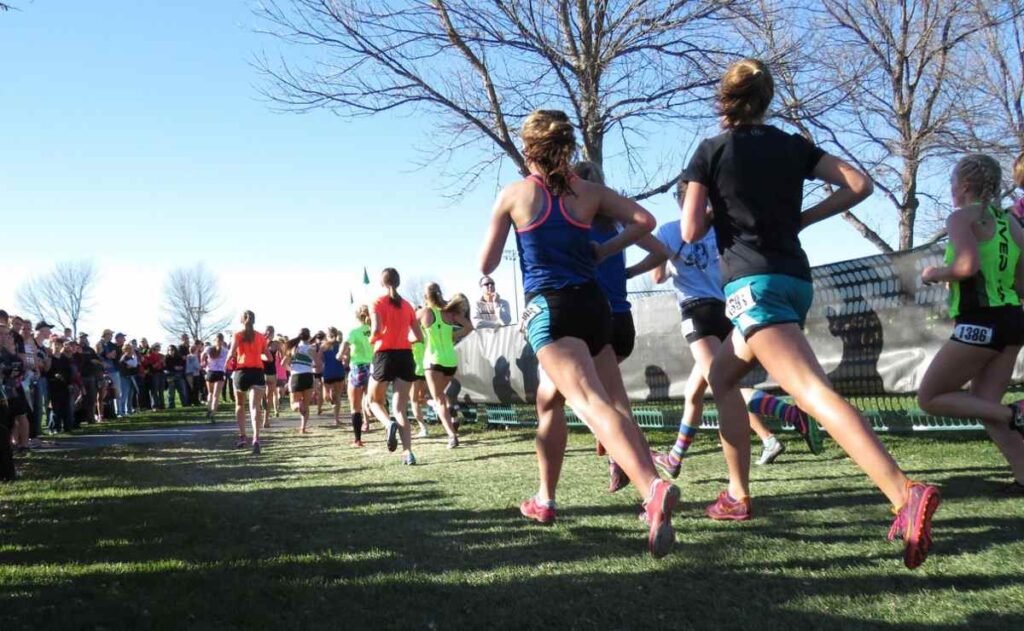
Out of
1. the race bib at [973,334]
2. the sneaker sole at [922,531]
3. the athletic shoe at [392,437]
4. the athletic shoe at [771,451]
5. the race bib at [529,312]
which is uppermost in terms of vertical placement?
the race bib at [529,312]

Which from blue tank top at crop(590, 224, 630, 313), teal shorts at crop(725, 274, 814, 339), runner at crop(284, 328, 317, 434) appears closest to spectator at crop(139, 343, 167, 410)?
runner at crop(284, 328, 317, 434)

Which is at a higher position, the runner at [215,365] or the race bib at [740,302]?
the runner at [215,365]

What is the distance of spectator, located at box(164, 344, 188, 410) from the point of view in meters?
28.9

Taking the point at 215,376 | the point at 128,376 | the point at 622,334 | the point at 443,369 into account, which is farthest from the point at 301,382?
the point at 622,334

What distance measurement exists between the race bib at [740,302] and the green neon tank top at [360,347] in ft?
35.0

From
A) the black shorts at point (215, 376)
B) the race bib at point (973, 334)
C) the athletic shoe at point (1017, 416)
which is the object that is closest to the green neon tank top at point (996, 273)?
the race bib at point (973, 334)

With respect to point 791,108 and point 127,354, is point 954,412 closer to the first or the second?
point 791,108

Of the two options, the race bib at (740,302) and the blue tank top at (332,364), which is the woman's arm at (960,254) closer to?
the race bib at (740,302)

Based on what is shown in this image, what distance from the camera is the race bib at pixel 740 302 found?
352cm

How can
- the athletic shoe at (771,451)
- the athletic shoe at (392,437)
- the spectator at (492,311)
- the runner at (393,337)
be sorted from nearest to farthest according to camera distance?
the athletic shoe at (771,451) < the athletic shoe at (392,437) < the runner at (393,337) < the spectator at (492,311)

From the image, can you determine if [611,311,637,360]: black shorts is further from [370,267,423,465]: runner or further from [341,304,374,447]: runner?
[341,304,374,447]: runner

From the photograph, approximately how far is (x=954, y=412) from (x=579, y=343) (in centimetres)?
244

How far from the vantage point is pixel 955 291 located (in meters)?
5.08

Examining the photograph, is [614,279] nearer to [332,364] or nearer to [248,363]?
[248,363]
